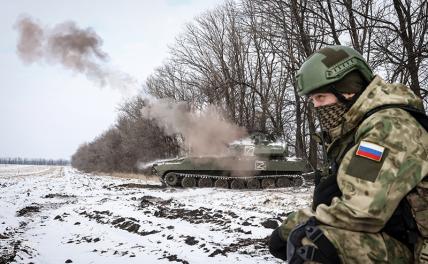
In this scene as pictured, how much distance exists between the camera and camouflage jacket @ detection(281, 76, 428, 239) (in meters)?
1.66

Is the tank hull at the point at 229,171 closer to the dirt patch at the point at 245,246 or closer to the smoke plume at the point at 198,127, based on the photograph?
the smoke plume at the point at 198,127

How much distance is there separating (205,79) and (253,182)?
13562 millimetres

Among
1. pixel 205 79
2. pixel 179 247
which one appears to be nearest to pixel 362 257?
pixel 179 247

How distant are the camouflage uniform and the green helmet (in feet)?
0.85

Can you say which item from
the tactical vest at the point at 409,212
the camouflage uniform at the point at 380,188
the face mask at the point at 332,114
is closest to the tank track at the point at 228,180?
the face mask at the point at 332,114

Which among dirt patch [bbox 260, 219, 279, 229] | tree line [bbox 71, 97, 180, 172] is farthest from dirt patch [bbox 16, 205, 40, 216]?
tree line [bbox 71, 97, 180, 172]

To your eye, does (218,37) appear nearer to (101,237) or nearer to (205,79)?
(205,79)

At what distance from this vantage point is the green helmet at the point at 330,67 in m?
2.06

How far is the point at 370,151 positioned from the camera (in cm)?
171

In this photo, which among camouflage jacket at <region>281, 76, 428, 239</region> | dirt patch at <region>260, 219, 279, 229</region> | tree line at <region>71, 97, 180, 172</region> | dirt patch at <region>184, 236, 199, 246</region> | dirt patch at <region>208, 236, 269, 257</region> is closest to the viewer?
camouflage jacket at <region>281, 76, 428, 239</region>

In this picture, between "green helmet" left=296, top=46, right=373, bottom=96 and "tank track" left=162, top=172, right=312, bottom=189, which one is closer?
"green helmet" left=296, top=46, right=373, bottom=96

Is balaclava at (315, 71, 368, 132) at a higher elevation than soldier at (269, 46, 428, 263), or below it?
higher

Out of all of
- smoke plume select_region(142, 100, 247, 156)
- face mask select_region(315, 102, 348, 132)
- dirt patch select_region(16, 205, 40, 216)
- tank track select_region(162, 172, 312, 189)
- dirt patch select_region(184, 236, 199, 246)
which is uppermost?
smoke plume select_region(142, 100, 247, 156)

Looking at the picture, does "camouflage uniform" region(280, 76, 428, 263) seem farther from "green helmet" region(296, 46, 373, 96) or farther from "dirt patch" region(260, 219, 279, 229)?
"dirt patch" region(260, 219, 279, 229)
